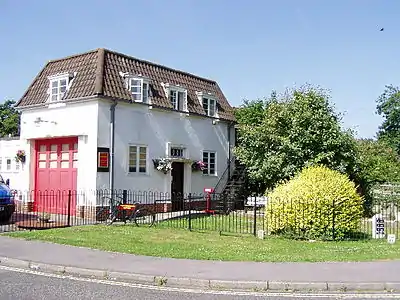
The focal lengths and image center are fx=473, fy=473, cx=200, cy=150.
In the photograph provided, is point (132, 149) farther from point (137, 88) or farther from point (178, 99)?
point (178, 99)

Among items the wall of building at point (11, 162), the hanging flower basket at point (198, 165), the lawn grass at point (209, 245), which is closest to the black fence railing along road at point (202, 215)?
the lawn grass at point (209, 245)

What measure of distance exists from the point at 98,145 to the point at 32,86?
6.18m

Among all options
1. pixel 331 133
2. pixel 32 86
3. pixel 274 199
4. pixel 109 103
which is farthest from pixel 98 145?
pixel 331 133

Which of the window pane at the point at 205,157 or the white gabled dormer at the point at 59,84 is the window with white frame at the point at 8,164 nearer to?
the white gabled dormer at the point at 59,84

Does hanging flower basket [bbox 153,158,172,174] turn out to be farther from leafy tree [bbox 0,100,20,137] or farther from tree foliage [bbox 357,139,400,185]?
leafy tree [bbox 0,100,20,137]

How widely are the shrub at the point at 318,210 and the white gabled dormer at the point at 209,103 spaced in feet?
38.2

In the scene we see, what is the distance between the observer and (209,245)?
510 inches

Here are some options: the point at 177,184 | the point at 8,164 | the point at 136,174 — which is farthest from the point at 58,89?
the point at 177,184

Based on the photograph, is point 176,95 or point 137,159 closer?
point 137,159

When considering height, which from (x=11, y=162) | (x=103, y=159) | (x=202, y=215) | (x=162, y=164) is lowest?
(x=202, y=215)

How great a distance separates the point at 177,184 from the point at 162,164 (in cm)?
214

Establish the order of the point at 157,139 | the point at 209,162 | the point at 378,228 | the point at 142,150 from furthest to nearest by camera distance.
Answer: the point at 209,162 → the point at 157,139 → the point at 142,150 → the point at 378,228

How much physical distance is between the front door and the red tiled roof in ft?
9.79

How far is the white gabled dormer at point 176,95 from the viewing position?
23234 mm
